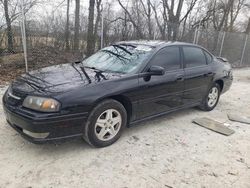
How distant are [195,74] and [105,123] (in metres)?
2.27

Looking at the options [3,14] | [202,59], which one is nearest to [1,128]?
[202,59]

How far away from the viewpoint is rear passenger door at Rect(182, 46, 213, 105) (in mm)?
4488

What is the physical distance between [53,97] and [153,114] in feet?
5.91

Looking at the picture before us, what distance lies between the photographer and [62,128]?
2.85 meters

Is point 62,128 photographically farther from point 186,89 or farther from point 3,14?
point 3,14

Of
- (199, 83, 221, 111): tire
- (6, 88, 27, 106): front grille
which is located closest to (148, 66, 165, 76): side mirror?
(6, 88, 27, 106): front grille

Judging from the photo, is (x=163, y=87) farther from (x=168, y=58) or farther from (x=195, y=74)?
(x=195, y=74)

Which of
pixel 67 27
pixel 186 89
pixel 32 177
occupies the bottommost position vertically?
pixel 32 177

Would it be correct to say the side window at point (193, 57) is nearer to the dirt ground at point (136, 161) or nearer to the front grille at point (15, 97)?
the dirt ground at point (136, 161)

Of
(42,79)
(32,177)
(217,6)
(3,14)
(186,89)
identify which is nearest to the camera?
(32,177)

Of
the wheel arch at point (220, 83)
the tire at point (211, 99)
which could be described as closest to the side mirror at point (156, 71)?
the tire at point (211, 99)

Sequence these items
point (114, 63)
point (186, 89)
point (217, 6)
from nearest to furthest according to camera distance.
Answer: point (114, 63) < point (186, 89) < point (217, 6)

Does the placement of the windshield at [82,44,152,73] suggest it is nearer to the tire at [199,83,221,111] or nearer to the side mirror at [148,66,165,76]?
the side mirror at [148,66,165,76]

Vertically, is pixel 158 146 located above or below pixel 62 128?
below
